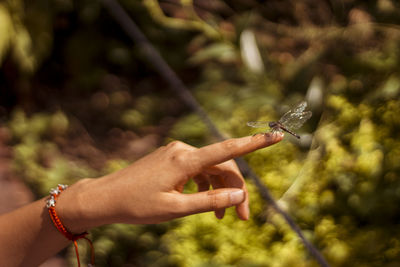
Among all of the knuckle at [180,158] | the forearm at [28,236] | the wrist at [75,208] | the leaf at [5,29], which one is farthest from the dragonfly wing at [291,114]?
the leaf at [5,29]

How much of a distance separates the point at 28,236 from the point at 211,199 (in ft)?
1.96

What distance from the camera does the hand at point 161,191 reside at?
0.99 m

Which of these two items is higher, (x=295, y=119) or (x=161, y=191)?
(x=295, y=119)

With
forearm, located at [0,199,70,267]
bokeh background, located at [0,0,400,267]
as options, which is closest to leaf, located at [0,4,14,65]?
bokeh background, located at [0,0,400,267]

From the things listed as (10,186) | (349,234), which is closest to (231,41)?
(349,234)

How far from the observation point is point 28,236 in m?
1.20

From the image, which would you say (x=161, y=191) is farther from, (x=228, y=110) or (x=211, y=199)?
(x=228, y=110)

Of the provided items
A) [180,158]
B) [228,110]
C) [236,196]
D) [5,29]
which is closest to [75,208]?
[180,158]

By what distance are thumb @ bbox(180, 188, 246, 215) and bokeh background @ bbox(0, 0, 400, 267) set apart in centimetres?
66

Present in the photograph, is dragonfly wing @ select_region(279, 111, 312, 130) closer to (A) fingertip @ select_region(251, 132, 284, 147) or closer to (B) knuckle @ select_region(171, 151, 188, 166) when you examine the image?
(A) fingertip @ select_region(251, 132, 284, 147)

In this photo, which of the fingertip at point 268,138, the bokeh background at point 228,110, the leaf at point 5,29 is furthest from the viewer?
the leaf at point 5,29

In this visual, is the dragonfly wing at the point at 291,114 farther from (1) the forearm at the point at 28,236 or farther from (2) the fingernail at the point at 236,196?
(1) the forearm at the point at 28,236

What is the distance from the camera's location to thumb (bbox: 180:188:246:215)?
1004mm

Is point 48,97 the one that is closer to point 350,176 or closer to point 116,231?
point 116,231
